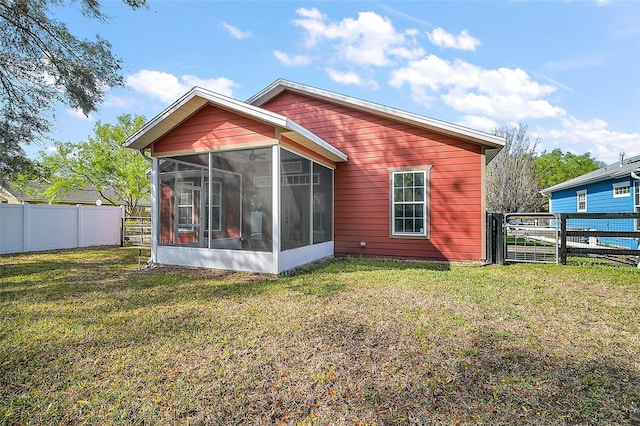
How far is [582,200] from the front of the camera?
16.0 meters

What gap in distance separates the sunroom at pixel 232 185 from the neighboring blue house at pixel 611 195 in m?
10.2

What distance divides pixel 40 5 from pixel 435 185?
10.1 meters

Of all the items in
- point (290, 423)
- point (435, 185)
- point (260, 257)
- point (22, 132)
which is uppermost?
point (22, 132)

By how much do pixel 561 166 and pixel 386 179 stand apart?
1581 inches

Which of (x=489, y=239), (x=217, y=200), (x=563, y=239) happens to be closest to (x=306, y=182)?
(x=217, y=200)

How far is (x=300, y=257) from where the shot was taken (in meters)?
6.90

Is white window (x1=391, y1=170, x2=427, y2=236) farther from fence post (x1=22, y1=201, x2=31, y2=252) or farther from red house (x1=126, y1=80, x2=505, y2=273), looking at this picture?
fence post (x1=22, y1=201, x2=31, y2=252)

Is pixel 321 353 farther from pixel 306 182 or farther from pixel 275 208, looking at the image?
pixel 306 182

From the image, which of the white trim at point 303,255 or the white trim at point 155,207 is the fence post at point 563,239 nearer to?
the white trim at point 303,255

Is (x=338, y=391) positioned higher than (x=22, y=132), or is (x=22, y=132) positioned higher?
(x=22, y=132)

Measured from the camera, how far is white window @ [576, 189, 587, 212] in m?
15.7

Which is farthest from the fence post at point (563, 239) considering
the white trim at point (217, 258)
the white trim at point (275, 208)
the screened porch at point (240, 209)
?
the white trim at point (217, 258)

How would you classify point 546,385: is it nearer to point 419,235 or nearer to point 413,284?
point 413,284

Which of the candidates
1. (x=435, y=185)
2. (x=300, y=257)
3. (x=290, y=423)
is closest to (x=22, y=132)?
(x=300, y=257)
